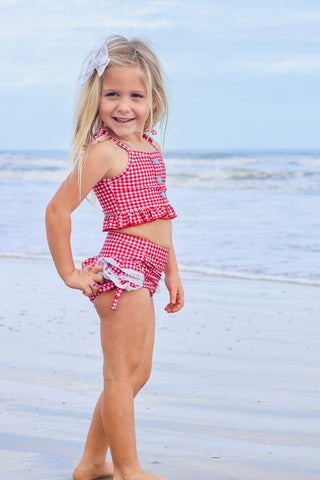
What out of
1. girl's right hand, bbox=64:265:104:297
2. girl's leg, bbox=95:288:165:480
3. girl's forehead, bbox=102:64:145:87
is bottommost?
girl's leg, bbox=95:288:165:480

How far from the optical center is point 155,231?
2588 mm

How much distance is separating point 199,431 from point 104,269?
1024mm

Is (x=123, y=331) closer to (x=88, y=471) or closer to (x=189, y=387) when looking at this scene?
(x=88, y=471)

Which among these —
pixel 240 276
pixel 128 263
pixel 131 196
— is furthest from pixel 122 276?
pixel 240 276

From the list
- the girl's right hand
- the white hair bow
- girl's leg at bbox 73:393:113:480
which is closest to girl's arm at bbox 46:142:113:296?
the girl's right hand

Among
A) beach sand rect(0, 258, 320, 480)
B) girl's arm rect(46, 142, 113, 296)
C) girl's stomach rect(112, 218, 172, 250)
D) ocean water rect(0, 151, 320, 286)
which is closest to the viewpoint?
girl's arm rect(46, 142, 113, 296)

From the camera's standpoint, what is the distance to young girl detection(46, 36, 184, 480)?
96.9 inches

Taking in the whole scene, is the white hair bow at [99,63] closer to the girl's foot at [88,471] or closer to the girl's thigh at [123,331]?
the girl's thigh at [123,331]

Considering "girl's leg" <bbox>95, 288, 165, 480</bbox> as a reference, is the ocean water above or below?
below

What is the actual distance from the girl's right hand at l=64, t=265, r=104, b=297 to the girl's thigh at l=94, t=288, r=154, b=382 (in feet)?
0.16

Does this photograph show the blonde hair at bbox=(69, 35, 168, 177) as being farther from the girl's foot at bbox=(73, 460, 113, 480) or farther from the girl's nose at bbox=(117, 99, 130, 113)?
the girl's foot at bbox=(73, 460, 113, 480)

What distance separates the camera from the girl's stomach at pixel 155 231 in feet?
8.35

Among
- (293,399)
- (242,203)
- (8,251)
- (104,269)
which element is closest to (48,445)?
(104,269)

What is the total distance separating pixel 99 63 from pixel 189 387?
1880 millimetres
